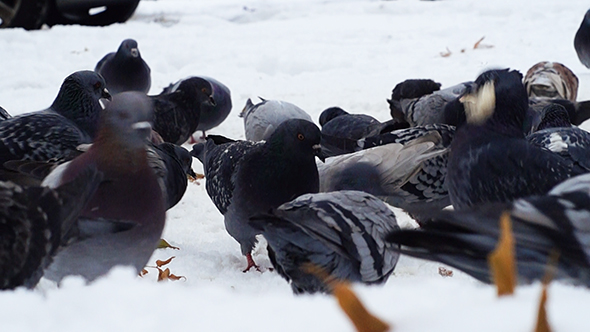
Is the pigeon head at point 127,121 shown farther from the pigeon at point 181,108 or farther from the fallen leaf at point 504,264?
the pigeon at point 181,108

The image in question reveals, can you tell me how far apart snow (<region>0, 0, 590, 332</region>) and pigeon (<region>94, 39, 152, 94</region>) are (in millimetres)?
700

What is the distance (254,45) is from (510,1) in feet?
16.1

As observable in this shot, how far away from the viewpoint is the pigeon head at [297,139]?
356 cm

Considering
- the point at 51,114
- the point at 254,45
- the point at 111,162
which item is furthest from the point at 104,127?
the point at 254,45

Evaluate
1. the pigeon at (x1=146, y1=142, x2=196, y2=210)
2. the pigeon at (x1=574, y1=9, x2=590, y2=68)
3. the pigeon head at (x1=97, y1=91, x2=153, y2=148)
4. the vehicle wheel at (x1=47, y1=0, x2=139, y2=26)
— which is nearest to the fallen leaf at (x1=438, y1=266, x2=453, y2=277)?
the pigeon at (x1=146, y1=142, x2=196, y2=210)

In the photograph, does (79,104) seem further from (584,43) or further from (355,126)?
(584,43)

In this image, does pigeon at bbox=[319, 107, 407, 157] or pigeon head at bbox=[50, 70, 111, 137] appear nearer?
pigeon head at bbox=[50, 70, 111, 137]

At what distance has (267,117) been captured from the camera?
572 cm

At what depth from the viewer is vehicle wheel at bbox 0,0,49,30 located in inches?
420

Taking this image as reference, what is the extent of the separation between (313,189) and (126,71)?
3.82 m

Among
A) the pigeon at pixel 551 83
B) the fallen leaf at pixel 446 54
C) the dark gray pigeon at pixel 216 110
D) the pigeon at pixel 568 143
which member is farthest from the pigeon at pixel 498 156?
the fallen leaf at pixel 446 54

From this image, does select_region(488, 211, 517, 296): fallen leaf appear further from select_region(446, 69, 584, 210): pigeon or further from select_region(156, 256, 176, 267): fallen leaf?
select_region(156, 256, 176, 267): fallen leaf

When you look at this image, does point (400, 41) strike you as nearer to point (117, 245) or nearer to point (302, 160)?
point (302, 160)

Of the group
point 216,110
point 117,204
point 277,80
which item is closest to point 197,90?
point 216,110
